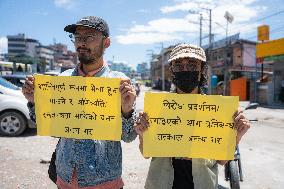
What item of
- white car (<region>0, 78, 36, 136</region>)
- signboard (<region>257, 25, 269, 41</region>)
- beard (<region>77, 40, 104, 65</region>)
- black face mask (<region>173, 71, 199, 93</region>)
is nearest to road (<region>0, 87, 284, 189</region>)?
white car (<region>0, 78, 36, 136</region>)

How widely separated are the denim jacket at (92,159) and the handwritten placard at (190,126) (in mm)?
162

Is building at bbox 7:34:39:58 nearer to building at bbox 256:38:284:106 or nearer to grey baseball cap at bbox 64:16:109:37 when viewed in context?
building at bbox 256:38:284:106

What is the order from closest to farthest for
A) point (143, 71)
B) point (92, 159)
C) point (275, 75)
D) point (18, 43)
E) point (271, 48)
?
point (92, 159), point (275, 75), point (271, 48), point (18, 43), point (143, 71)

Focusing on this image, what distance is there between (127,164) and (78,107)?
175 inches

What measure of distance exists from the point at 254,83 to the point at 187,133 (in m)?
28.6

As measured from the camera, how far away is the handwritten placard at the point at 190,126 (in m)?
2.40

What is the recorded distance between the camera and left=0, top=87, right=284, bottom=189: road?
5605mm

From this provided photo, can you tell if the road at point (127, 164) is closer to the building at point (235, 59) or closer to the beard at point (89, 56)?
the beard at point (89, 56)

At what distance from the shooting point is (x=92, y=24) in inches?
95.8

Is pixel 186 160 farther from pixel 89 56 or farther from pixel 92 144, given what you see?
pixel 89 56

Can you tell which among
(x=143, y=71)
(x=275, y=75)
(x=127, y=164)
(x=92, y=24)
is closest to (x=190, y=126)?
(x=92, y=24)

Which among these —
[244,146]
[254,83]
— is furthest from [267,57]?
[244,146]

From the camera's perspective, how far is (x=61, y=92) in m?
2.53

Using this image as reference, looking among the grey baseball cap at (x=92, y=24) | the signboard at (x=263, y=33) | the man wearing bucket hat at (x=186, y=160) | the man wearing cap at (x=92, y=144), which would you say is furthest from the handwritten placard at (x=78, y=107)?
the signboard at (x=263, y=33)
